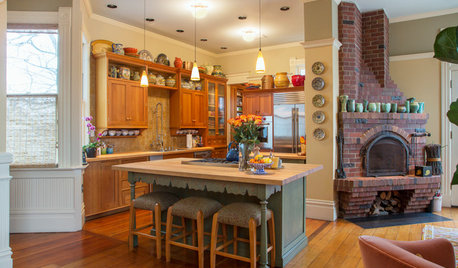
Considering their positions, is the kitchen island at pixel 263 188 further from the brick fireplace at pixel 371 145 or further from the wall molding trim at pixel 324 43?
the wall molding trim at pixel 324 43

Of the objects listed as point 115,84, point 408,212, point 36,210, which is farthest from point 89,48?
point 408,212

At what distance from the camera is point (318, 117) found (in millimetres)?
4371

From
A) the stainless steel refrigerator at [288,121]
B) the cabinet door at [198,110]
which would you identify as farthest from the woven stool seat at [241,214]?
the cabinet door at [198,110]

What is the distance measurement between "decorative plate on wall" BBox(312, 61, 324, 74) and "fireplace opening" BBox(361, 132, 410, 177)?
4.13 ft

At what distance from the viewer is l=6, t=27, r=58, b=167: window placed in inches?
147

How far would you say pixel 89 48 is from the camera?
488cm

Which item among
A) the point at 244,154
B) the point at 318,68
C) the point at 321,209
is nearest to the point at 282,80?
the point at 318,68

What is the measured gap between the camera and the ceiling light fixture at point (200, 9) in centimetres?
437

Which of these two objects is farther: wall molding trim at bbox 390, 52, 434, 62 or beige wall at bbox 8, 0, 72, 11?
wall molding trim at bbox 390, 52, 434, 62

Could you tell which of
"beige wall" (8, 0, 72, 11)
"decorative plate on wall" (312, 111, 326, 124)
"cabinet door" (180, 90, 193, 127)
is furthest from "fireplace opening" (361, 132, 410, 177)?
"beige wall" (8, 0, 72, 11)

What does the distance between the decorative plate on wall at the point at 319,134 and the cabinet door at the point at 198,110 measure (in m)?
2.92

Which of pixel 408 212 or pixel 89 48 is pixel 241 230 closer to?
pixel 408 212

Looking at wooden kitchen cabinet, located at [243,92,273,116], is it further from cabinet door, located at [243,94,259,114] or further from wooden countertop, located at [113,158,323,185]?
wooden countertop, located at [113,158,323,185]

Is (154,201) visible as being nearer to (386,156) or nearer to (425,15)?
(386,156)
